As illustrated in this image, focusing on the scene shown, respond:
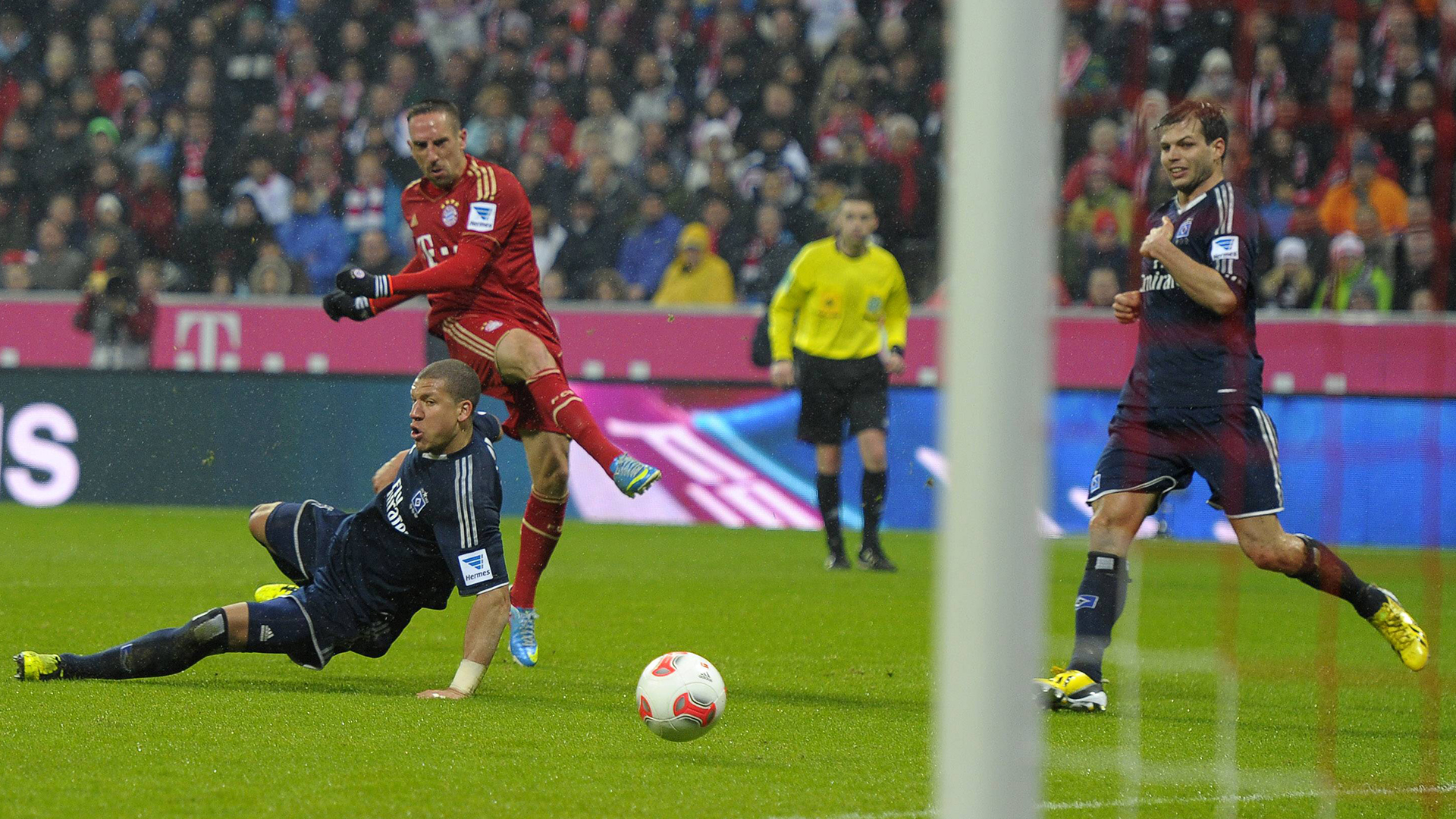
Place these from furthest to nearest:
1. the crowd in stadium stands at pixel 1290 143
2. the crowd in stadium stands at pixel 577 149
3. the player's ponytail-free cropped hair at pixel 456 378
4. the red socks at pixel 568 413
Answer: the crowd in stadium stands at pixel 577 149 → the crowd in stadium stands at pixel 1290 143 → the red socks at pixel 568 413 → the player's ponytail-free cropped hair at pixel 456 378

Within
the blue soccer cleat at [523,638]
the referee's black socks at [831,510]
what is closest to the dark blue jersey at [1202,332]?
the blue soccer cleat at [523,638]

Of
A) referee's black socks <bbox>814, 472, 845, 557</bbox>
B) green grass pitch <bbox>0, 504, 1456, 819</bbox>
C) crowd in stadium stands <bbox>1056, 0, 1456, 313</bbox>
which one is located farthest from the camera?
referee's black socks <bbox>814, 472, 845, 557</bbox>

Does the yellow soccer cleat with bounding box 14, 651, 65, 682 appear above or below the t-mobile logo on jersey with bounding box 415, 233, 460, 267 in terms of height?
below

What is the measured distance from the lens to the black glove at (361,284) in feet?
19.6

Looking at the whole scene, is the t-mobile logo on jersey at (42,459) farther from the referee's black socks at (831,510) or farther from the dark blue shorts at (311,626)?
the dark blue shorts at (311,626)

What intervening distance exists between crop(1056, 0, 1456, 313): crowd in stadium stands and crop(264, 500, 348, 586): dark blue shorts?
413 centimetres

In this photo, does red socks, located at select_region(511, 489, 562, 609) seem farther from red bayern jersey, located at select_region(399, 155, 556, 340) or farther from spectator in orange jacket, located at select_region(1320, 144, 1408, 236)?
spectator in orange jacket, located at select_region(1320, 144, 1408, 236)

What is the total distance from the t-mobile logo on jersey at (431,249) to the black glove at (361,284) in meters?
0.33

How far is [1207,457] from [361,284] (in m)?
2.79

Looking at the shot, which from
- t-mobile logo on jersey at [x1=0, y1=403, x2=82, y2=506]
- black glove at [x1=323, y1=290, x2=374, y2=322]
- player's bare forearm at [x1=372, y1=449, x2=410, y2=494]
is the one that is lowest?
t-mobile logo on jersey at [x1=0, y1=403, x2=82, y2=506]

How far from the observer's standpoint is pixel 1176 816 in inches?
155

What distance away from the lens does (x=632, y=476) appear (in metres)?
5.98

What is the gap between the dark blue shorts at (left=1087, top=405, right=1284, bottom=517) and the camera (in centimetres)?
534

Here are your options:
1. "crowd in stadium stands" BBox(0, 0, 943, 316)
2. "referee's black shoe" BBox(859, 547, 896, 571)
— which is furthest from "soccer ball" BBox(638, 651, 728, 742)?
"crowd in stadium stands" BBox(0, 0, 943, 316)
